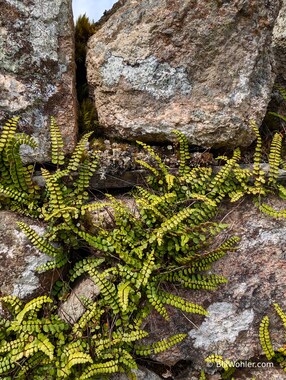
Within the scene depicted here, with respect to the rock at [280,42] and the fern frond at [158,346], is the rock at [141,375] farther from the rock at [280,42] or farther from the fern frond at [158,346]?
Answer: the rock at [280,42]

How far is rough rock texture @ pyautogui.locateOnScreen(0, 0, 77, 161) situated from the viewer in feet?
14.5

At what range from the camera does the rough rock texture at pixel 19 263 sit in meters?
4.23

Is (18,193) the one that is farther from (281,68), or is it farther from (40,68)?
(281,68)

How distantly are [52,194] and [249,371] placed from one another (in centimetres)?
310

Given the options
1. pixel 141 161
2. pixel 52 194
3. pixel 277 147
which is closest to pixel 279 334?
pixel 277 147

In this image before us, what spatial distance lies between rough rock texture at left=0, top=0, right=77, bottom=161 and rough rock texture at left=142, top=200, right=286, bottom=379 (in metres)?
2.33

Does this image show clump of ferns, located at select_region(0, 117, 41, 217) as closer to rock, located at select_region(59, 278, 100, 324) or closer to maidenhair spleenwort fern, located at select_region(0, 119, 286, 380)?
maidenhair spleenwort fern, located at select_region(0, 119, 286, 380)

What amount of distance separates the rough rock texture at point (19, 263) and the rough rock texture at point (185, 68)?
1677mm

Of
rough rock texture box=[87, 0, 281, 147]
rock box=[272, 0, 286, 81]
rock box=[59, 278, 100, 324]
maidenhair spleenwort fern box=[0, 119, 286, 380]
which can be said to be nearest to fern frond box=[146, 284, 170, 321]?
maidenhair spleenwort fern box=[0, 119, 286, 380]

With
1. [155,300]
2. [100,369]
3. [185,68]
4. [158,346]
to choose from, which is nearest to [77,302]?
[100,369]

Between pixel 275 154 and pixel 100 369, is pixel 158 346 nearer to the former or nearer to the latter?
pixel 100 369

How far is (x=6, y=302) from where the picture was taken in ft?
13.6

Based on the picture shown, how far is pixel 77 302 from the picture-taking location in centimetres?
429

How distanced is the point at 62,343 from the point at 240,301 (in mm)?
2084
